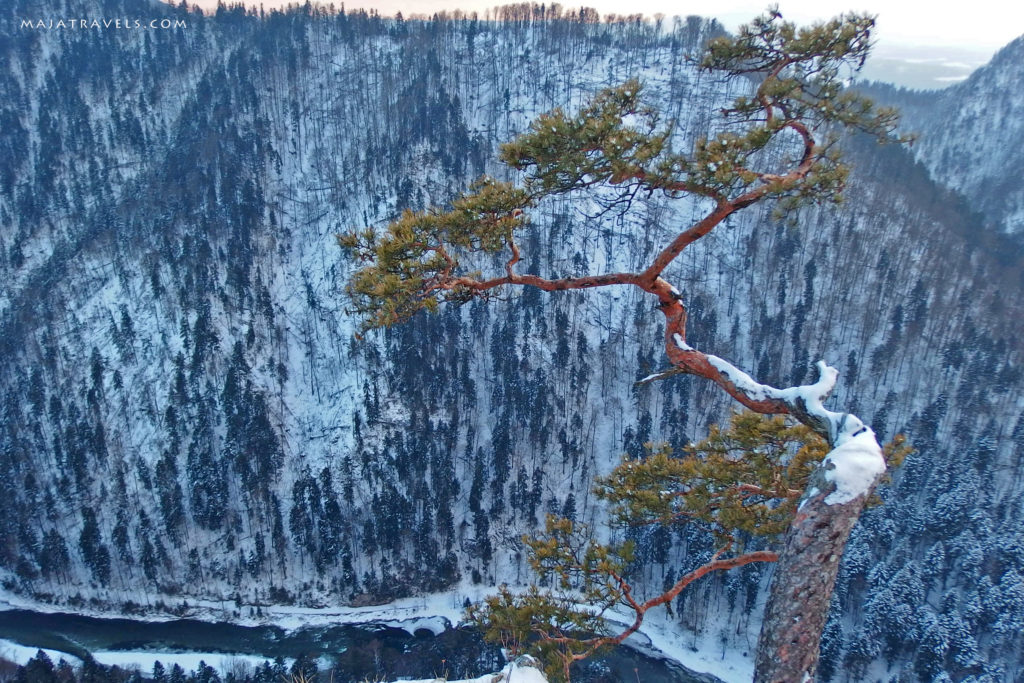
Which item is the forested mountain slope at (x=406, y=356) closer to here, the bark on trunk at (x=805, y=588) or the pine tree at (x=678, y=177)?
the bark on trunk at (x=805, y=588)

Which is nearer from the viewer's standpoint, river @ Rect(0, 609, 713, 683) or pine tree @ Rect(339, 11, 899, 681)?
pine tree @ Rect(339, 11, 899, 681)

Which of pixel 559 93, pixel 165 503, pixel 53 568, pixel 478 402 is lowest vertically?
pixel 53 568

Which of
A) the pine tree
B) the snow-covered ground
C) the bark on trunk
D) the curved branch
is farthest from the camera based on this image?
the snow-covered ground

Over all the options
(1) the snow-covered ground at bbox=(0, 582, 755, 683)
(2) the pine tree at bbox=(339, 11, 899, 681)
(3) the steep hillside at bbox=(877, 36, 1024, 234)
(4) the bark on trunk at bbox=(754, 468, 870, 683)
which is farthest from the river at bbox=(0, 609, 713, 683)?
(3) the steep hillside at bbox=(877, 36, 1024, 234)

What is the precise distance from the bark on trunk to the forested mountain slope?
43162 mm

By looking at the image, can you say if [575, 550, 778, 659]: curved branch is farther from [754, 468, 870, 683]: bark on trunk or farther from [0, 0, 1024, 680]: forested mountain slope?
[0, 0, 1024, 680]: forested mountain slope

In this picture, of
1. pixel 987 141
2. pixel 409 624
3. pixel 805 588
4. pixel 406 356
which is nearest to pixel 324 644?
pixel 409 624

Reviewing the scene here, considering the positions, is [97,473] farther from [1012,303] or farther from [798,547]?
[1012,303]

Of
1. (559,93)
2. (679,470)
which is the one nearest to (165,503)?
(679,470)

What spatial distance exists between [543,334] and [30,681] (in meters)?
51.5

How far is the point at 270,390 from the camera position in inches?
2667

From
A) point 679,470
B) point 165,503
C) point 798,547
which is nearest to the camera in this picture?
point 798,547

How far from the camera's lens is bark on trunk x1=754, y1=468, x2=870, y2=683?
18.7ft

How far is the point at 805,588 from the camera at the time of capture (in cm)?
580
